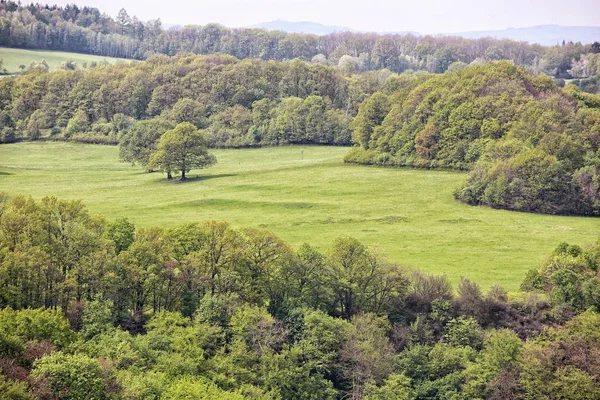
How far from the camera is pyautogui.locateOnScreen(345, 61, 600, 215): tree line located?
94938 mm

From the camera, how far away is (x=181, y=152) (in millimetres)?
110938

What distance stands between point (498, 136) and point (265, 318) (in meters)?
74.1

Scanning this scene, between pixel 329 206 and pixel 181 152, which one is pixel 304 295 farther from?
pixel 181 152

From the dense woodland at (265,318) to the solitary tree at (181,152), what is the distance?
47.9m

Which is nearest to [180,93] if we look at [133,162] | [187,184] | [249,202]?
[133,162]

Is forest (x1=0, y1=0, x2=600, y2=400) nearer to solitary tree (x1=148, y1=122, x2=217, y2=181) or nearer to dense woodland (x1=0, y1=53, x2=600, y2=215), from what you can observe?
dense woodland (x1=0, y1=53, x2=600, y2=215)

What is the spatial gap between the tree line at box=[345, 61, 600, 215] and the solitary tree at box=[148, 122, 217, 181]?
28540 mm

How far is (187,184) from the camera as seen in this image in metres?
109

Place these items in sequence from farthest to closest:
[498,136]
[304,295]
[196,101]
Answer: [196,101], [498,136], [304,295]

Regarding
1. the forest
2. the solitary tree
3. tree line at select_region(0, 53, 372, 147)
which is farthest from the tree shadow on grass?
tree line at select_region(0, 53, 372, 147)

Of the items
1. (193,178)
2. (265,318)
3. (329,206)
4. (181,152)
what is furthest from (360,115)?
(265,318)

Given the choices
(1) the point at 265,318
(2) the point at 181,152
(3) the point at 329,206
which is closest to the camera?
(1) the point at 265,318

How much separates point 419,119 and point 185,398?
9062 centimetres

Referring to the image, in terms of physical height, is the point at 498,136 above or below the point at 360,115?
below
